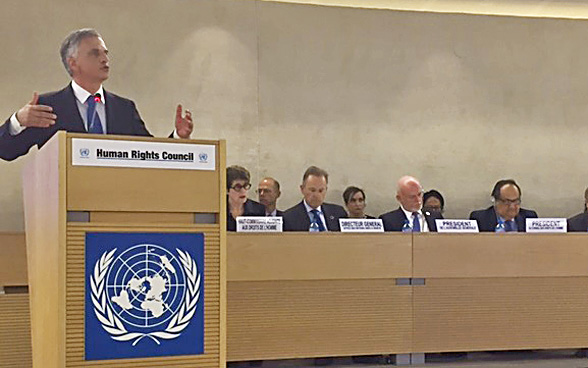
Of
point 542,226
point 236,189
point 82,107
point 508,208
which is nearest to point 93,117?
point 82,107

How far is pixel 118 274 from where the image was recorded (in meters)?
2.18

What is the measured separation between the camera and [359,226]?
173 inches

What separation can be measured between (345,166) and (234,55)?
121 cm

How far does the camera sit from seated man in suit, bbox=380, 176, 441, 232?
538 centimetres

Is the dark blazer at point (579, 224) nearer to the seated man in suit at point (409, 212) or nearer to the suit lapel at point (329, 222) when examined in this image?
the seated man in suit at point (409, 212)

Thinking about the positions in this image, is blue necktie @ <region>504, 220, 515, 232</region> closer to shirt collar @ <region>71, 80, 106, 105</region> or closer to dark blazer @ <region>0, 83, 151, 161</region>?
dark blazer @ <region>0, 83, 151, 161</region>

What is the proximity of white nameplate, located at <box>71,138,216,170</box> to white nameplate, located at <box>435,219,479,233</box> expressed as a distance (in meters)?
2.40

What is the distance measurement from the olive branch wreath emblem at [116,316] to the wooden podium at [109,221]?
33 millimetres

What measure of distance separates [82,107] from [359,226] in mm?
1685

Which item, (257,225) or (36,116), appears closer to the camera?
(36,116)

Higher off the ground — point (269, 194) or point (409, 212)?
point (269, 194)

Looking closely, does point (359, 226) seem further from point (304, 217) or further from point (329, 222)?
point (329, 222)

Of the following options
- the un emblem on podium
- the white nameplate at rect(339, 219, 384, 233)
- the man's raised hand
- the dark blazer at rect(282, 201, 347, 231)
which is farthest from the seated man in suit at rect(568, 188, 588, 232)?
the un emblem on podium

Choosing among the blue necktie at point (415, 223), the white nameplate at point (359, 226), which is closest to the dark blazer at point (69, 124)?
the white nameplate at point (359, 226)
